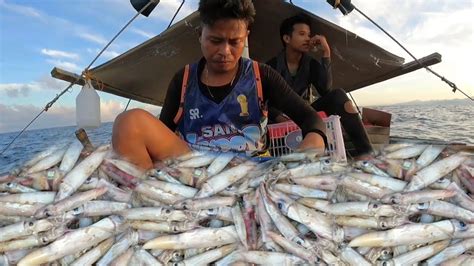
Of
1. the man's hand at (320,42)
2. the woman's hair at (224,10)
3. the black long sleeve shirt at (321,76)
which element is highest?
the man's hand at (320,42)

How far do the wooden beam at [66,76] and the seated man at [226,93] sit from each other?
1968 millimetres

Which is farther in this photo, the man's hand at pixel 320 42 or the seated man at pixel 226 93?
the man's hand at pixel 320 42

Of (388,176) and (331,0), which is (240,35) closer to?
(388,176)

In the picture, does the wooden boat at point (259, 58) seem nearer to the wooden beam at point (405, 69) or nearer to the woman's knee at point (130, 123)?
the wooden beam at point (405, 69)

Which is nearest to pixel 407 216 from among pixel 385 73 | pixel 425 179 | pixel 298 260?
pixel 425 179

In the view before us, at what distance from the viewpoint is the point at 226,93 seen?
2.17m

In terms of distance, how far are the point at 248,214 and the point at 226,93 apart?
1.37m

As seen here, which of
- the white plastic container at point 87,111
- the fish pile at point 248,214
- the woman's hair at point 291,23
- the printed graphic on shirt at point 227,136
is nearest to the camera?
the fish pile at point 248,214

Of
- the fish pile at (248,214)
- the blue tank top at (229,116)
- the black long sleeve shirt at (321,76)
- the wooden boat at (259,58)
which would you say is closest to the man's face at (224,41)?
the blue tank top at (229,116)

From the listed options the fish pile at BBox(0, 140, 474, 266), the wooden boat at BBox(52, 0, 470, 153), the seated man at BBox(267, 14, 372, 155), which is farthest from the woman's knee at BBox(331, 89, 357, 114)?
the fish pile at BBox(0, 140, 474, 266)

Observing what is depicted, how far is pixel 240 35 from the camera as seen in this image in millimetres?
1946

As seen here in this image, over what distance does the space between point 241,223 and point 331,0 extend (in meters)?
3.54

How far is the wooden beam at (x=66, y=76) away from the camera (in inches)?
149

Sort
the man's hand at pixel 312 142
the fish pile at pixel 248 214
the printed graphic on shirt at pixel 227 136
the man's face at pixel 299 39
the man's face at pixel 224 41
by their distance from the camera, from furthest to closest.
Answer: the man's face at pixel 299 39 → the printed graphic on shirt at pixel 227 136 → the man's face at pixel 224 41 → the man's hand at pixel 312 142 → the fish pile at pixel 248 214
